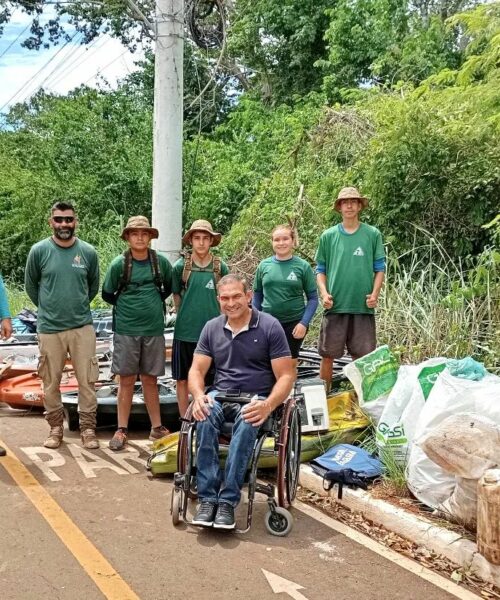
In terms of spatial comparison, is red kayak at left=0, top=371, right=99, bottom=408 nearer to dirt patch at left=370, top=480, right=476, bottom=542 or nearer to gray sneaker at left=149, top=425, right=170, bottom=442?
gray sneaker at left=149, top=425, right=170, bottom=442

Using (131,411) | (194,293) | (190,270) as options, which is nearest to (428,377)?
(194,293)

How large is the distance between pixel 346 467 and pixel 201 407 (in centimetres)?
118

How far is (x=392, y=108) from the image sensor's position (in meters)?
9.02

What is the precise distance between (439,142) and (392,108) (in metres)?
1.19

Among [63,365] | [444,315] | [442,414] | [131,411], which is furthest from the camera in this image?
[444,315]

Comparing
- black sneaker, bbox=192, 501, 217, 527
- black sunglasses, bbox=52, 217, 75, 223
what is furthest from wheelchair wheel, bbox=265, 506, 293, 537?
black sunglasses, bbox=52, 217, 75, 223

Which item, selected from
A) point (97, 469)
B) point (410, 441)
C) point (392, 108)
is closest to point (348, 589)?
point (410, 441)

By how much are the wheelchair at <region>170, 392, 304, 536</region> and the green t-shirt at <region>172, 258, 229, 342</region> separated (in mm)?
1425

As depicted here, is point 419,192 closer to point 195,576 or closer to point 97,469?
point 97,469

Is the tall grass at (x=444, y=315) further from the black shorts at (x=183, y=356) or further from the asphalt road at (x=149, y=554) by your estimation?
the asphalt road at (x=149, y=554)

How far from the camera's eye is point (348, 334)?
5969mm

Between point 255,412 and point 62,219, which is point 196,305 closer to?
point 62,219

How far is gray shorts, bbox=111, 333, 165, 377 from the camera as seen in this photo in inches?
234

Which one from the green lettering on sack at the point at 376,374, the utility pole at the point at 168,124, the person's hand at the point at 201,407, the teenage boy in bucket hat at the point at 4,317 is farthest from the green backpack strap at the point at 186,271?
the utility pole at the point at 168,124
